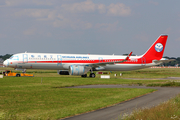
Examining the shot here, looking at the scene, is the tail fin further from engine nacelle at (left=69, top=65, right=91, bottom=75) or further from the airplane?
engine nacelle at (left=69, top=65, right=91, bottom=75)

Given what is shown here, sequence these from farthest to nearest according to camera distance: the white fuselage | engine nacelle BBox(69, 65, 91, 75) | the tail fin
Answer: the tail fin < the white fuselage < engine nacelle BBox(69, 65, 91, 75)

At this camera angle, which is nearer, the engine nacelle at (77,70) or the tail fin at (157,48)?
the engine nacelle at (77,70)

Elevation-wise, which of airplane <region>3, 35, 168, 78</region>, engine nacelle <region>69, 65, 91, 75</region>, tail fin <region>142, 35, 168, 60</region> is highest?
tail fin <region>142, 35, 168, 60</region>

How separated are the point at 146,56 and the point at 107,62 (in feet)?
38.3

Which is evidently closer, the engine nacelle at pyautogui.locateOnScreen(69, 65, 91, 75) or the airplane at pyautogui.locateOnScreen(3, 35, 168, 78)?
the engine nacelle at pyautogui.locateOnScreen(69, 65, 91, 75)

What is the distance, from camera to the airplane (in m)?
47.3

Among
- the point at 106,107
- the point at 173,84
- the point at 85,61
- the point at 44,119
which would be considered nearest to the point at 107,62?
the point at 85,61

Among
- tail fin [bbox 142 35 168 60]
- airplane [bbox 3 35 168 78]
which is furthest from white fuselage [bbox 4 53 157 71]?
tail fin [bbox 142 35 168 60]

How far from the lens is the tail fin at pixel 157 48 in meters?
57.0

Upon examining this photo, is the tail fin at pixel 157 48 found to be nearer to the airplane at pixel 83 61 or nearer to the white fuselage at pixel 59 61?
the airplane at pixel 83 61

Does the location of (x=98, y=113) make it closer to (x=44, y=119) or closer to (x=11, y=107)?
(x=44, y=119)

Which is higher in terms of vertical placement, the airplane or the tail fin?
the tail fin

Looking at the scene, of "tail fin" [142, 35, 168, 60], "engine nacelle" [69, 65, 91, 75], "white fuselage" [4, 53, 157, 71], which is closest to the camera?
"engine nacelle" [69, 65, 91, 75]

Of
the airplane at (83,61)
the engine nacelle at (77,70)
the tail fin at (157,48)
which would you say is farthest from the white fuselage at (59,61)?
the tail fin at (157,48)
